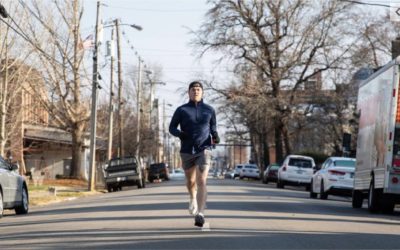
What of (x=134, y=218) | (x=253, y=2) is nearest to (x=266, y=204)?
(x=134, y=218)

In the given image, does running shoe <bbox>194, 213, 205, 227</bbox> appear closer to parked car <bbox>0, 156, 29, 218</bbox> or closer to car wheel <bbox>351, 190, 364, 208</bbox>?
parked car <bbox>0, 156, 29, 218</bbox>

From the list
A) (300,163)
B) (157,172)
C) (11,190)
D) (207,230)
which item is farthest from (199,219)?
(157,172)

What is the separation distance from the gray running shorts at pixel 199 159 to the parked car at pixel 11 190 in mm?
6531

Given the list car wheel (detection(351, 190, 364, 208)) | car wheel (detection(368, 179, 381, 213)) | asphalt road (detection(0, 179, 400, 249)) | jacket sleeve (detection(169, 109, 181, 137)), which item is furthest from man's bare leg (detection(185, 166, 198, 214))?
car wheel (detection(351, 190, 364, 208))

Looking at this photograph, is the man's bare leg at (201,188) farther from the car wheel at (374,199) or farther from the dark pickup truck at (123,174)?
the dark pickup truck at (123,174)

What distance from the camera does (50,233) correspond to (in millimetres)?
12602

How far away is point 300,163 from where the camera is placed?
38.1 metres

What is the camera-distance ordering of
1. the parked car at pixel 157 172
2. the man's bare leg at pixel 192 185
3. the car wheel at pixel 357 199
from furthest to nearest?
the parked car at pixel 157 172
the car wheel at pixel 357 199
the man's bare leg at pixel 192 185

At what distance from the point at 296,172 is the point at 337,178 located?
1073 centimetres

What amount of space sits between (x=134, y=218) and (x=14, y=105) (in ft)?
86.8

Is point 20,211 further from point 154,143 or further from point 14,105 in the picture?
point 154,143

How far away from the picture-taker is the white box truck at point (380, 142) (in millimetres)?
17375

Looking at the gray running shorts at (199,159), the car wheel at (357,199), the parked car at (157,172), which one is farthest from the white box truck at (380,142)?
the parked car at (157,172)

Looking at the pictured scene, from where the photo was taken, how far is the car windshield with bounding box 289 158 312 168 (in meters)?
37.8
